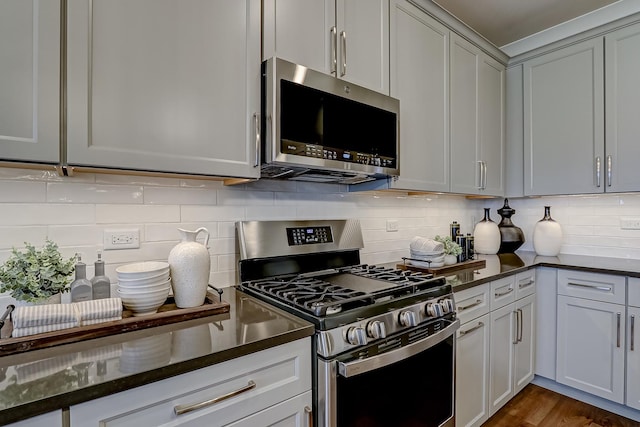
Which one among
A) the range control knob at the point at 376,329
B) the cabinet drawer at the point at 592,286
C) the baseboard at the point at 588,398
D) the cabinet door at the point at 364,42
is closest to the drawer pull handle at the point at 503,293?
the cabinet drawer at the point at 592,286

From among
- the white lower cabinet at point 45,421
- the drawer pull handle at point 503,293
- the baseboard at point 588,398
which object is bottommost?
the baseboard at point 588,398

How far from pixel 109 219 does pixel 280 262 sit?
2.46 ft

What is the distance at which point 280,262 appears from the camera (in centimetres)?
170

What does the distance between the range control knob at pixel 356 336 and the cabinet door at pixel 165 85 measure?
69 centimetres

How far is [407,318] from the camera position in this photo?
132 centimetres

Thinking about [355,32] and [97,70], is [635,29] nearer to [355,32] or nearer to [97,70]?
[355,32]

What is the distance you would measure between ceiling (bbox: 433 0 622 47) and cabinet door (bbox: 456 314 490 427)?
2010mm

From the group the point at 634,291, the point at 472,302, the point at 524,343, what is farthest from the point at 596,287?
the point at 472,302

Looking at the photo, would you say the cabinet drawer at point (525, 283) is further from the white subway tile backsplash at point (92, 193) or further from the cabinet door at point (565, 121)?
the white subway tile backsplash at point (92, 193)

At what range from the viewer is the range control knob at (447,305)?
1.51 meters

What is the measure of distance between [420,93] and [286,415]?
1.79 m

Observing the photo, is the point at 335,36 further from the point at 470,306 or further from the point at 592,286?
the point at 592,286

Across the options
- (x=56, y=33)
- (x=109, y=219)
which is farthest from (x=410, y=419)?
(x=56, y=33)

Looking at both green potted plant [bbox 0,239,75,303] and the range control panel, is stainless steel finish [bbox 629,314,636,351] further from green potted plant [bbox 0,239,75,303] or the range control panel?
green potted plant [bbox 0,239,75,303]
